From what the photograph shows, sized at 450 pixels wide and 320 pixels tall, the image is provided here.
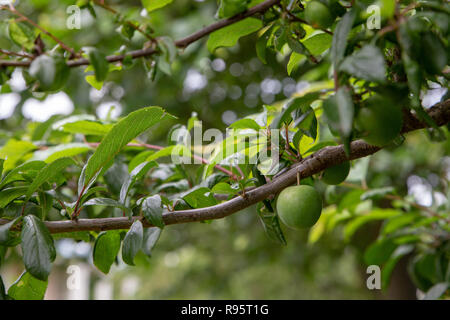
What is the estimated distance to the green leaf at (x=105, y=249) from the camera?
0.66 m

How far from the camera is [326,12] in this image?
50 centimetres

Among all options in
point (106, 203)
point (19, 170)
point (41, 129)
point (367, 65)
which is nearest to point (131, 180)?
point (106, 203)

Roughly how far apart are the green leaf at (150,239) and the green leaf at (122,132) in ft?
0.54

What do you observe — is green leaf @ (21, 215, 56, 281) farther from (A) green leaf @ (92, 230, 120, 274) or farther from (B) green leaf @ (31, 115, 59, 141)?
(B) green leaf @ (31, 115, 59, 141)

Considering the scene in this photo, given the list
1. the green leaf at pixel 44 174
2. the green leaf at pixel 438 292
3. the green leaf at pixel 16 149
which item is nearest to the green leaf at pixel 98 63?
the green leaf at pixel 44 174

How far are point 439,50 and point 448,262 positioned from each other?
881mm


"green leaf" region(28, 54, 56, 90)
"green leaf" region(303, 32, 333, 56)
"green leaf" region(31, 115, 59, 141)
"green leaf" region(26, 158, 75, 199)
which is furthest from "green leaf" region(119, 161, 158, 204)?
"green leaf" region(31, 115, 59, 141)

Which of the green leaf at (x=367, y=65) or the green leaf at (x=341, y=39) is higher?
the green leaf at (x=341, y=39)

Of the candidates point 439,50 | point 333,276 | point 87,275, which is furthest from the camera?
point 333,276

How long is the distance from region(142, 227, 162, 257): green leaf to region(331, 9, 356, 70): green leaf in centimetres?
42

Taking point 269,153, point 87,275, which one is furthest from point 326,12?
point 87,275

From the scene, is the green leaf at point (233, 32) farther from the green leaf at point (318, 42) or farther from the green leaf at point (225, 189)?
the green leaf at point (225, 189)

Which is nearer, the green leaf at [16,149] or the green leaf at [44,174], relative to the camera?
the green leaf at [44,174]
